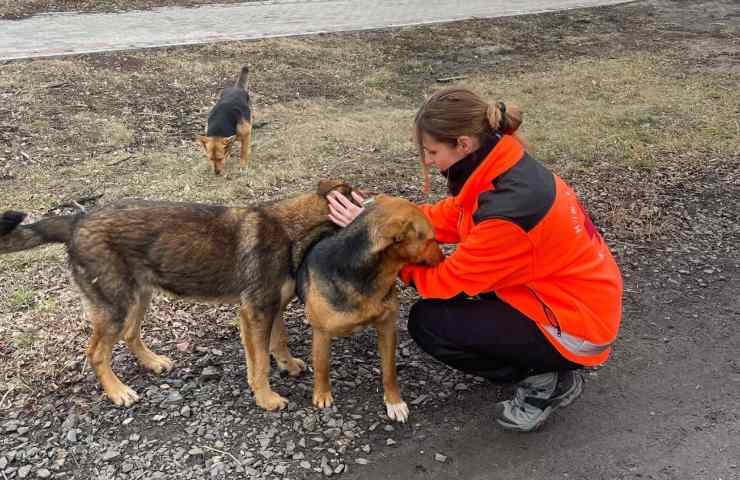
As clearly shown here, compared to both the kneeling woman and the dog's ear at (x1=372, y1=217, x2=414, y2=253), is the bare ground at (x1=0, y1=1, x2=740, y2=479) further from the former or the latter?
the dog's ear at (x1=372, y1=217, x2=414, y2=253)

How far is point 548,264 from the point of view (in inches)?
134

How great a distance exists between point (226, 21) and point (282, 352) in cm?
1158

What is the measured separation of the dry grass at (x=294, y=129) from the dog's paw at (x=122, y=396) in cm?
42

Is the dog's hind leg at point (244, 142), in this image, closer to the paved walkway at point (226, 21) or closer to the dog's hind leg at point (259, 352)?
the dog's hind leg at point (259, 352)

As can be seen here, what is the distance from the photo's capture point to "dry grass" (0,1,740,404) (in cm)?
528

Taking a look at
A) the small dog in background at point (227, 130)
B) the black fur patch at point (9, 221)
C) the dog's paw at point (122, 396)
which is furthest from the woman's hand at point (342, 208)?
the small dog in background at point (227, 130)

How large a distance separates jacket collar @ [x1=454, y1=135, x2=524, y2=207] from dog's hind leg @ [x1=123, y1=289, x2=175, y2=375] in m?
2.13

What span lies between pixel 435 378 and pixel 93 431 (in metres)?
2.15

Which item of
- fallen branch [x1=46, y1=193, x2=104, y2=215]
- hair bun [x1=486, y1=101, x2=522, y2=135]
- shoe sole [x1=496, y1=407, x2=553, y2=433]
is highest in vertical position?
hair bun [x1=486, y1=101, x2=522, y2=135]

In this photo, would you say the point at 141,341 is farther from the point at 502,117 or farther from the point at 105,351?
the point at 502,117

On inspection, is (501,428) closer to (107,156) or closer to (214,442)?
(214,442)

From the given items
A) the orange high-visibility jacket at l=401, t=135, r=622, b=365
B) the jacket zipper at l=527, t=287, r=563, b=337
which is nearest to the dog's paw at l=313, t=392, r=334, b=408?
the orange high-visibility jacket at l=401, t=135, r=622, b=365

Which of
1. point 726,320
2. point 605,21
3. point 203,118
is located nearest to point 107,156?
point 203,118

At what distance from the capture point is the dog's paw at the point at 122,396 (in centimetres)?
398
